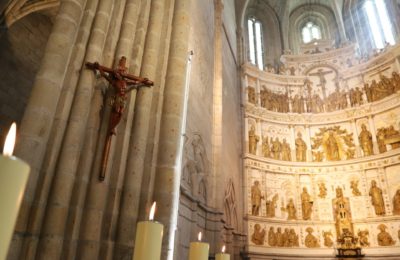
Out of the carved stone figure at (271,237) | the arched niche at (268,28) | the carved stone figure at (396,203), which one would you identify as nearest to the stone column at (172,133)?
the carved stone figure at (271,237)

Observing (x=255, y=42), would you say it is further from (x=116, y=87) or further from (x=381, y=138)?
(x=116, y=87)

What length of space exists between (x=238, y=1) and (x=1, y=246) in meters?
18.0

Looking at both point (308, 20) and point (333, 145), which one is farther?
point (308, 20)

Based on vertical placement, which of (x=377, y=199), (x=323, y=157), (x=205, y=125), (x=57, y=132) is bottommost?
(x=57, y=132)

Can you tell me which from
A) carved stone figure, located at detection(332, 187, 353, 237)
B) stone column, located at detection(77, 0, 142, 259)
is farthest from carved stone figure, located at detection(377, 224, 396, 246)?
stone column, located at detection(77, 0, 142, 259)

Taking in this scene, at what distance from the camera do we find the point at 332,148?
49.1ft

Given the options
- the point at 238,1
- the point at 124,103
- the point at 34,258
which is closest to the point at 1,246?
the point at 34,258

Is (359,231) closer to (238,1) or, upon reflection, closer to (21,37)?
(238,1)

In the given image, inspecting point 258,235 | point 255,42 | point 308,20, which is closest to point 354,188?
point 258,235

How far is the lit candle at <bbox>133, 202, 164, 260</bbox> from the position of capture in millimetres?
1575

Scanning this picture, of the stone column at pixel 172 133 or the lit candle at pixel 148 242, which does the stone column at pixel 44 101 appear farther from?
the lit candle at pixel 148 242

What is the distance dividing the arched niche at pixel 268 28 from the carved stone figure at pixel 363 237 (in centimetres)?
1017

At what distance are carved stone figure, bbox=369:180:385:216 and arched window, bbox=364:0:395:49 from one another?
7.41 metres

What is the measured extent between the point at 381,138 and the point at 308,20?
954 centimetres
